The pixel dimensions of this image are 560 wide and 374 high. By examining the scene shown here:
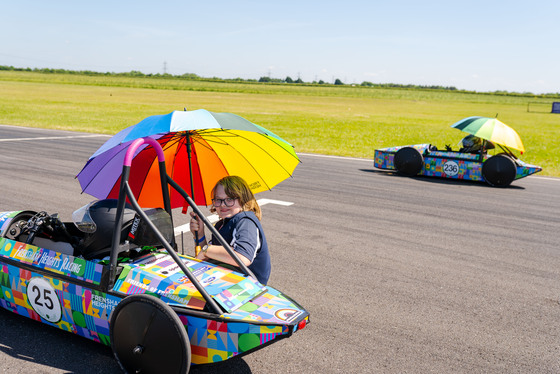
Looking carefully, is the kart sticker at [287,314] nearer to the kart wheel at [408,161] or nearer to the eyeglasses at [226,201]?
the eyeglasses at [226,201]

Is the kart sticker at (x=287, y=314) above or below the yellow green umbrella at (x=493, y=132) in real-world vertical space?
below

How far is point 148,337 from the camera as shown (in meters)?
3.21

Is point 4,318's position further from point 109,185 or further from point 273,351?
point 273,351

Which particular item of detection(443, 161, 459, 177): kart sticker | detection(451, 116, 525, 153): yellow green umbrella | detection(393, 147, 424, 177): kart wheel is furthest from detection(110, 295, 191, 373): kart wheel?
detection(443, 161, 459, 177): kart sticker

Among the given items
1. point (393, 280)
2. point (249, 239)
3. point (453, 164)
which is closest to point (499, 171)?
point (453, 164)

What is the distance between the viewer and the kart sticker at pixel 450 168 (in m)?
12.4

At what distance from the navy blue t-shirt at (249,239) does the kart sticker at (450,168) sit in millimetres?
9481

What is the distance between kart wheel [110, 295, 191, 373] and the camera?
122 inches

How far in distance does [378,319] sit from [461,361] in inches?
33.5

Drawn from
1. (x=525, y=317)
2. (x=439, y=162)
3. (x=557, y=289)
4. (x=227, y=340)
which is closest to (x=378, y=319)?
(x=525, y=317)

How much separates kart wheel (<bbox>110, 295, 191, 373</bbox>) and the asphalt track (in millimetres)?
400

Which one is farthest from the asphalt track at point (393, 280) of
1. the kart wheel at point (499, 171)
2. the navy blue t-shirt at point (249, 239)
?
the navy blue t-shirt at point (249, 239)

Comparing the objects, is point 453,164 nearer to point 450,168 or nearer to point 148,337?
point 450,168

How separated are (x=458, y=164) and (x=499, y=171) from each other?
3.14 ft
